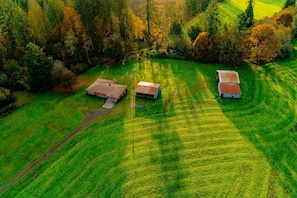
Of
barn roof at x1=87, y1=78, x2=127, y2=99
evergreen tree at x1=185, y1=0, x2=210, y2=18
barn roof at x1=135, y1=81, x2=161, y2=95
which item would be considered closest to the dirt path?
barn roof at x1=87, y1=78, x2=127, y2=99

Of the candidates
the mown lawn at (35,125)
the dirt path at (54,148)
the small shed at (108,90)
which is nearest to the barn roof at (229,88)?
the small shed at (108,90)

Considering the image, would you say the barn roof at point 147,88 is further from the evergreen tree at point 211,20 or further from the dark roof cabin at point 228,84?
the evergreen tree at point 211,20

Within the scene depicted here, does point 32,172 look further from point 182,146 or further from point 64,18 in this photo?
point 64,18

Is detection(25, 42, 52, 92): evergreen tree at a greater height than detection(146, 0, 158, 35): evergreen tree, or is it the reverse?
detection(146, 0, 158, 35): evergreen tree

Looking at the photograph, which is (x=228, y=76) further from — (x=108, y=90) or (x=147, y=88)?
(x=108, y=90)

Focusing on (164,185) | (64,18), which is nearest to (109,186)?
(164,185)

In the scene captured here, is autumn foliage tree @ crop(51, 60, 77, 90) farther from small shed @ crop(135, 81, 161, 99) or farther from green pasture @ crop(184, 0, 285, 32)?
green pasture @ crop(184, 0, 285, 32)
